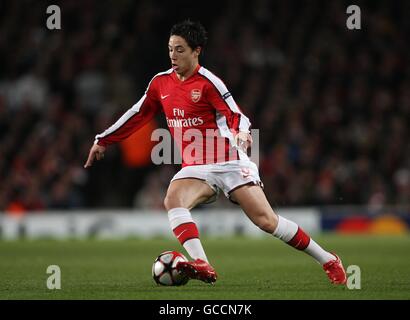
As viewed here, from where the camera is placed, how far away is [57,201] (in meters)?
16.9

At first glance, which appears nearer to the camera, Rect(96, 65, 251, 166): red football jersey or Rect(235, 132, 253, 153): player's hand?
Rect(235, 132, 253, 153): player's hand

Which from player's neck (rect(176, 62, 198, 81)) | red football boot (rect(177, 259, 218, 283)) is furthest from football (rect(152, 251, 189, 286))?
player's neck (rect(176, 62, 198, 81))

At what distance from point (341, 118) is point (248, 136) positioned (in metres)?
11.3

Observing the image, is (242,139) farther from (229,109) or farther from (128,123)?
(128,123)

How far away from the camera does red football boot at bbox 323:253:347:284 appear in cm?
761

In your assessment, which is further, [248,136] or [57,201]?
[57,201]

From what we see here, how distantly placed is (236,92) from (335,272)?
10956 millimetres

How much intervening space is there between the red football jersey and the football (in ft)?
2.65

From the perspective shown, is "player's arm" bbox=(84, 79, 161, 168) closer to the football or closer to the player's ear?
the player's ear

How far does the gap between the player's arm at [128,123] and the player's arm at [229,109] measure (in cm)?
63

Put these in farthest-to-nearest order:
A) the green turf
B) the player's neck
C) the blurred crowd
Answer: the blurred crowd, the player's neck, the green turf

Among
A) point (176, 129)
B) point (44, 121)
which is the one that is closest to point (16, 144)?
point (44, 121)

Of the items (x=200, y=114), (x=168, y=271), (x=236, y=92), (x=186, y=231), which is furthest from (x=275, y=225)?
(x=236, y=92)
